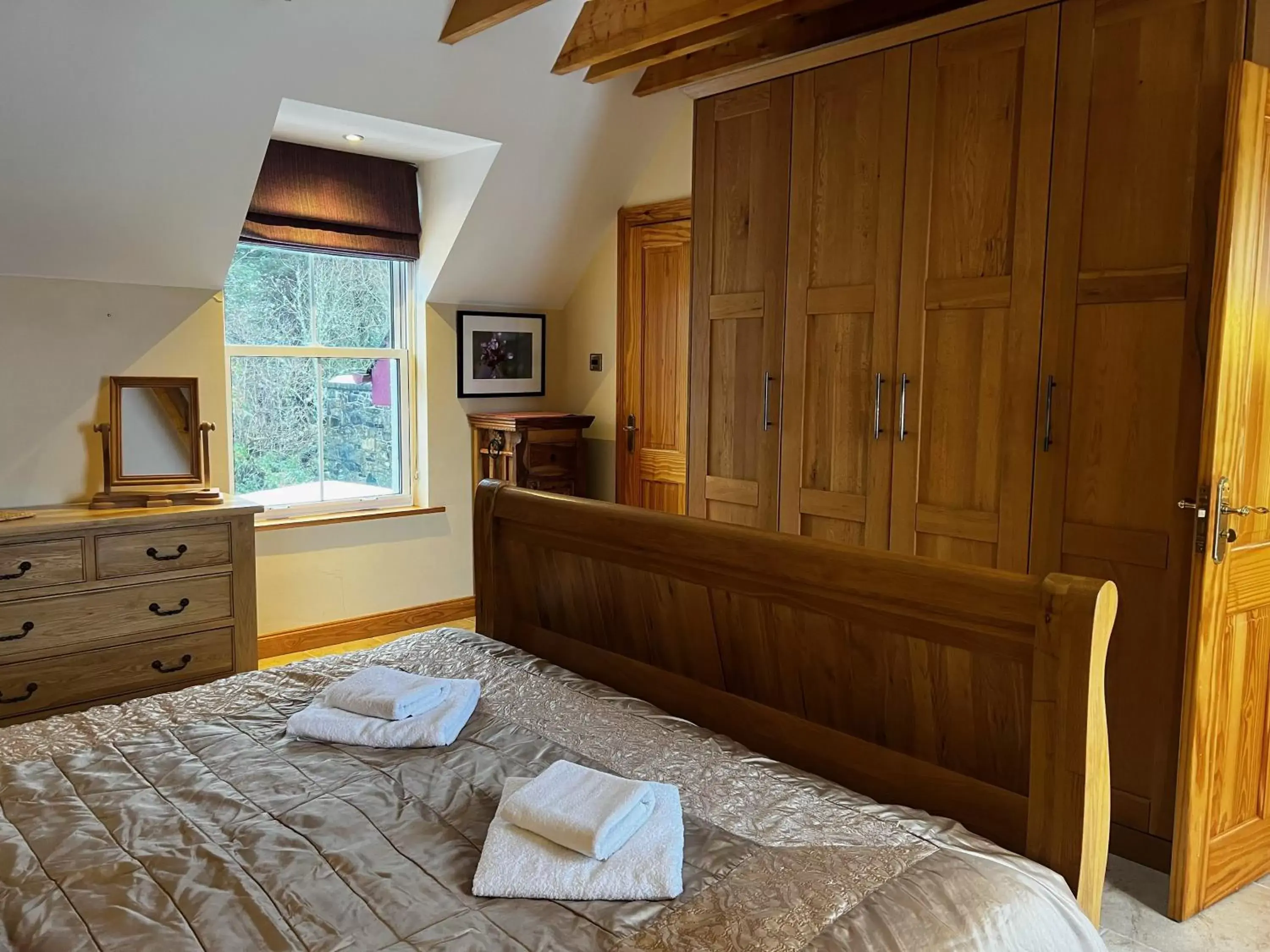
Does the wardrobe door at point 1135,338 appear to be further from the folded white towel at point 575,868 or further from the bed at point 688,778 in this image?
the folded white towel at point 575,868

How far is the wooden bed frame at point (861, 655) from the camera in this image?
149 centimetres

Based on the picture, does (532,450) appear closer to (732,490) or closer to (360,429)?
(360,429)

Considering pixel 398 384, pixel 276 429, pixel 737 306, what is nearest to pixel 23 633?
pixel 276 429

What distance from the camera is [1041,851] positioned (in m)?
1.51

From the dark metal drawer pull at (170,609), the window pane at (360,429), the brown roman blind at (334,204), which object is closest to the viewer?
the dark metal drawer pull at (170,609)

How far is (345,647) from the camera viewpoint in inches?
175

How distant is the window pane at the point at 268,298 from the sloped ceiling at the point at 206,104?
0.94ft

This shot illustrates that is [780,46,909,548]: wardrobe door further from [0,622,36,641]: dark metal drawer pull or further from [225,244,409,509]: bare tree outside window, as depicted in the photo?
[0,622,36,641]: dark metal drawer pull

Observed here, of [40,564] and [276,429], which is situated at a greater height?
[276,429]

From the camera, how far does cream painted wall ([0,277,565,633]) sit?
11.5ft

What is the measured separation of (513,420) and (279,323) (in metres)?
1.16

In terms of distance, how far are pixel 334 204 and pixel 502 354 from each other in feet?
3.64

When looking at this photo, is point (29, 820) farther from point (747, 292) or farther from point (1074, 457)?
point (747, 292)

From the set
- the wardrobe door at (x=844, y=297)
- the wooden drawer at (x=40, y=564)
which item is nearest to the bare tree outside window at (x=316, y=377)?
the wooden drawer at (x=40, y=564)
